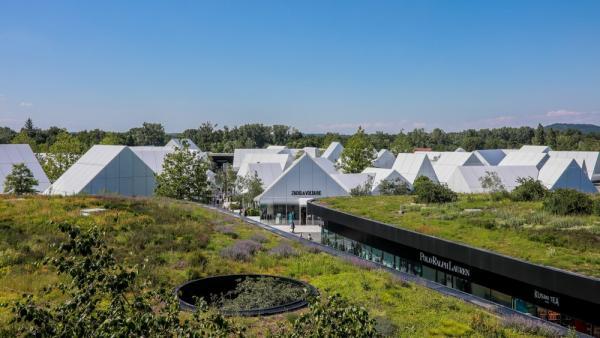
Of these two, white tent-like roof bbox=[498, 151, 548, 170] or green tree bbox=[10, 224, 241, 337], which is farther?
white tent-like roof bbox=[498, 151, 548, 170]

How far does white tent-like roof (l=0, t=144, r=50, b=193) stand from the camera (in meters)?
37.8

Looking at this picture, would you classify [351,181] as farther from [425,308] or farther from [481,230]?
[425,308]

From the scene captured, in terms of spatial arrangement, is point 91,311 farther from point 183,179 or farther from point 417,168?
point 417,168

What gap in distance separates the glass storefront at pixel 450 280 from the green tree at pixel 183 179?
13438mm

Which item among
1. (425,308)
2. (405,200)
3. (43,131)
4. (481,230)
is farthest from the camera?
(43,131)

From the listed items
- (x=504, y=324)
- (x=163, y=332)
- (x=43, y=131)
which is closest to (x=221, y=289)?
(x=504, y=324)

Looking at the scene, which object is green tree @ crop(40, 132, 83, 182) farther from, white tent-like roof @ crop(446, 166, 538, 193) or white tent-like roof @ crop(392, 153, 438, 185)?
white tent-like roof @ crop(446, 166, 538, 193)

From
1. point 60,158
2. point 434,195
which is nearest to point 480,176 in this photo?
point 434,195

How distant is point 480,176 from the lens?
148 feet

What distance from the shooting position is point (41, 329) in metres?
5.09

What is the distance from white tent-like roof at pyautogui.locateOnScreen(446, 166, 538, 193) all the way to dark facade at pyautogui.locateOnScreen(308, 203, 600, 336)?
861 inches

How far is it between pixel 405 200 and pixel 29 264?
25.0 m

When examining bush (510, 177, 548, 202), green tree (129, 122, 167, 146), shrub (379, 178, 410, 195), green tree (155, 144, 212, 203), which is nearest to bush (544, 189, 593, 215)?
bush (510, 177, 548, 202)

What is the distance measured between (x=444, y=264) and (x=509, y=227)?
4.24 m
